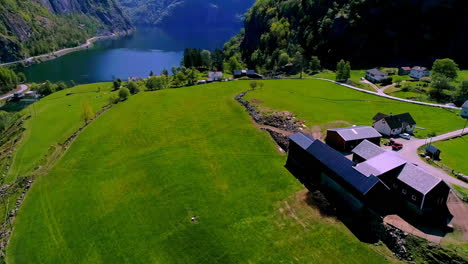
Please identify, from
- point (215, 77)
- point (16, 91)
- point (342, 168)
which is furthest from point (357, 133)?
point (16, 91)

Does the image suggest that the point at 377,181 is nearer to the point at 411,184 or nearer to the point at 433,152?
the point at 411,184

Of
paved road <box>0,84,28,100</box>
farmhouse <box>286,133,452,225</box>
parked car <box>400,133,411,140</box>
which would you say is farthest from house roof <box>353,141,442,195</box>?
paved road <box>0,84,28,100</box>

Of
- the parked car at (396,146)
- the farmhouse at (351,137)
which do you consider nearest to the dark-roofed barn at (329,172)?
the farmhouse at (351,137)

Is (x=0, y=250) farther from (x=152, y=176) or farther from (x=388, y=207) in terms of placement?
(x=388, y=207)

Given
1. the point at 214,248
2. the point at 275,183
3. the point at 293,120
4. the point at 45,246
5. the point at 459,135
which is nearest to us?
the point at 214,248

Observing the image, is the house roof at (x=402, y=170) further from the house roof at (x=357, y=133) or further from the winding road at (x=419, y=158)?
the house roof at (x=357, y=133)

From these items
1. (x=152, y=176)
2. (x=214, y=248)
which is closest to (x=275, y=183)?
(x=214, y=248)
